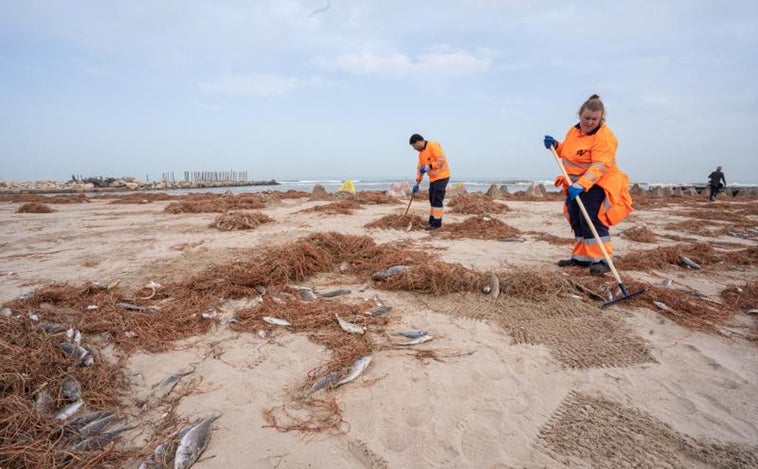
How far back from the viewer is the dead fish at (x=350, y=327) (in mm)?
2939

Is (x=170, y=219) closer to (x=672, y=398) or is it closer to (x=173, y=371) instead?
(x=173, y=371)

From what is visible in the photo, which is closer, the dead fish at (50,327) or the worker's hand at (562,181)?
the dead fish at (50,327)

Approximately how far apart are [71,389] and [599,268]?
16.9 ft

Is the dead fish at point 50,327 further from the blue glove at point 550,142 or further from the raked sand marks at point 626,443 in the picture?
the blue glove at point 550,142

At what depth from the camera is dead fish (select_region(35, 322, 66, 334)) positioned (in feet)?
9.23

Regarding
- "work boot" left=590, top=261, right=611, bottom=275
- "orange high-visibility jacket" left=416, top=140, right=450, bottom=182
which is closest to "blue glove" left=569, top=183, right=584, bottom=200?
"work boot" left=590, top=261, right=611, bottom=275

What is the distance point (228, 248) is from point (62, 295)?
258 cm

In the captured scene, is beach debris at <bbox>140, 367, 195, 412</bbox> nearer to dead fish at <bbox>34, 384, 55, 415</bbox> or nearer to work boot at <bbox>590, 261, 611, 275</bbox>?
dead fish at <bbox>34, 384, 55, 415</bbox>

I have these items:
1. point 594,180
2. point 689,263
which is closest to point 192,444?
point 594,180

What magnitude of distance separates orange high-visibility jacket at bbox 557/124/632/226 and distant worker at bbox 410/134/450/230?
357 centimetres

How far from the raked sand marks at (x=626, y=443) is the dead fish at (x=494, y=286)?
1.67 metres

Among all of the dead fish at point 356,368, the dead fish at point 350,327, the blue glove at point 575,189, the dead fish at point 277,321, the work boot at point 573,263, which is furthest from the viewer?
the work boot at point 573,263

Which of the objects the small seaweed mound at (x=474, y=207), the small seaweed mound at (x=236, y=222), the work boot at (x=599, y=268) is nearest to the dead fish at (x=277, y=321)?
the work boot at (x=599, y=268)

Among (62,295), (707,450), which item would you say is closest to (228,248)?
(62,295)
